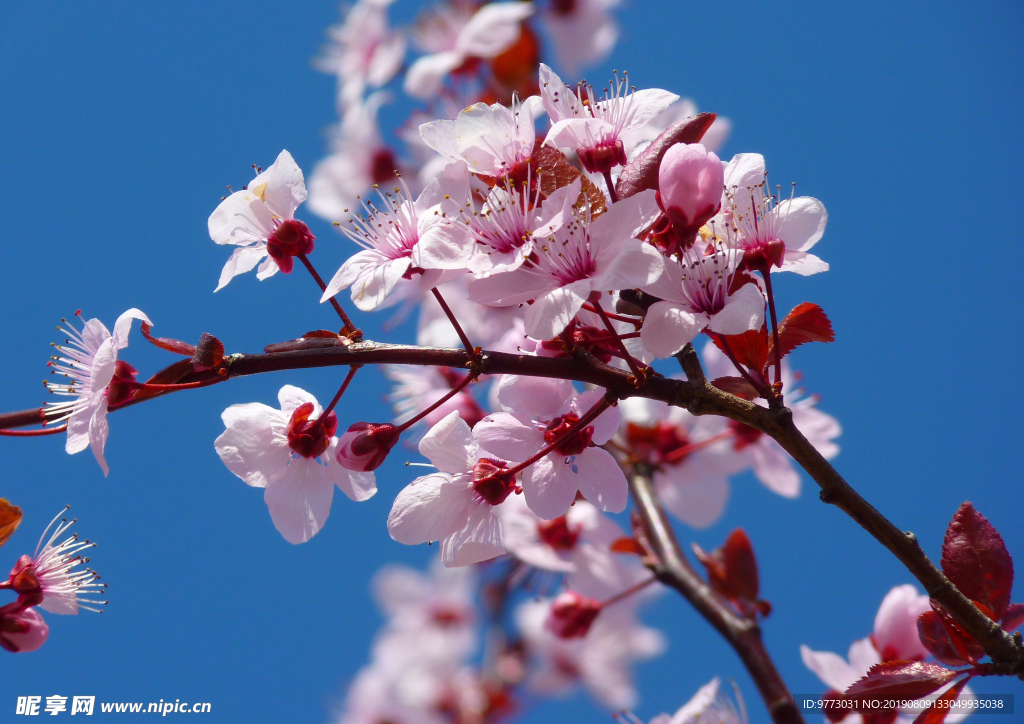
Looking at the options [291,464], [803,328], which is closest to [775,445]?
[803,328]

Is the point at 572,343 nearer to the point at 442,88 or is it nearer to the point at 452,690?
the point at 442,88

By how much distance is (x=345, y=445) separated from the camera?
113 centimetres

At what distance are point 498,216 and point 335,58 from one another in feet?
11.5

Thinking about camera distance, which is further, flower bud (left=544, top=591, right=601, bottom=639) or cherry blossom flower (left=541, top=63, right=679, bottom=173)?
flower bud (left=544, top=591, right=601, bottom=639)

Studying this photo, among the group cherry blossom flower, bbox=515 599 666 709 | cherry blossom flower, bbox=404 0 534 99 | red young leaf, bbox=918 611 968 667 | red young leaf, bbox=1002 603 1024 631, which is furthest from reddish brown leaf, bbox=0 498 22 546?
cherry blossom flower, bbox=515 599 666 709

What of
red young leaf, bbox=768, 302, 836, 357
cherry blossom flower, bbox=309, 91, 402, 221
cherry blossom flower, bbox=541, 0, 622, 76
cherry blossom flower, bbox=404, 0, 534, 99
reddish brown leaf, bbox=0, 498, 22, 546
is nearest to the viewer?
red young leaf, bbox=768, 302, 836, 357

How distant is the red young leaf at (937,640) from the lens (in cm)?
114

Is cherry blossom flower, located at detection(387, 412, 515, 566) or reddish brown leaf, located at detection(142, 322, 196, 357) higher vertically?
reddish brown leaf, located at detection(142, 322, 196, 357)

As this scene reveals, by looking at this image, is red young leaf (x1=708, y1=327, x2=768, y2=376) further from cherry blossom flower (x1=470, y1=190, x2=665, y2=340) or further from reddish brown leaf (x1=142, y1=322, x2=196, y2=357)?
reddish brown leaf (x1=142, y1=322, x2=196, y2=357)

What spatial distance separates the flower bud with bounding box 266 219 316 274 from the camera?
121cm

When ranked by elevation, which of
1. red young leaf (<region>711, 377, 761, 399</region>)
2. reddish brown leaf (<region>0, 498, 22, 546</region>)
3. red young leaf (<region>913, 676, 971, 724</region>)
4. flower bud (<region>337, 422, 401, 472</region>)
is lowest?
red young leaf (<region>913, 676, 971, 724</region>)

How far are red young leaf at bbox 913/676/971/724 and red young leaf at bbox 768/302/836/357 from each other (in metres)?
0.55

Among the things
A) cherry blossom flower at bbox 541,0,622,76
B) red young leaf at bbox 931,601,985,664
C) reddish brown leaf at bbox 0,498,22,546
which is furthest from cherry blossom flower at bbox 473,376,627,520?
cherry blossom flower at bbox 541,0,622,76

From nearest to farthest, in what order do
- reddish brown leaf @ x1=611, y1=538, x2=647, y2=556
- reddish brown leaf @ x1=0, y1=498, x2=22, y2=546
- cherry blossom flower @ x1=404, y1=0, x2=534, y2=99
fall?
reddish brown leaf @ x1=0, y1=498, x2=22, y2=546 → reddish brown leaf @ x1=611, y1=538, x2=647, y2=556 → cherry blossom flower @ x1=404, y1=0, x2=534, y2=99
